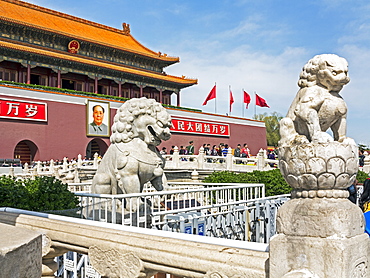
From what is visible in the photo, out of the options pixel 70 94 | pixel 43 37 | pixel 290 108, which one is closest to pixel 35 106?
pixel 70 94

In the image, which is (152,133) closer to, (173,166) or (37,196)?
(37,196)

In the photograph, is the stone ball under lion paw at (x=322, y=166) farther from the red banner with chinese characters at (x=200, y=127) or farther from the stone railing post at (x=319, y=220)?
the red banner with chinese characters at (x=200, y=127)

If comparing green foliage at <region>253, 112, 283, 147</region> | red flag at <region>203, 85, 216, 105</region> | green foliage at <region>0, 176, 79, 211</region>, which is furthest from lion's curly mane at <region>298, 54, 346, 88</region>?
green foliage at <region>253, 112, 283, 147</region>

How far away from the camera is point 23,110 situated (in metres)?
17.9

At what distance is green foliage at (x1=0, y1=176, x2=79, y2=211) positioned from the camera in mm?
4137

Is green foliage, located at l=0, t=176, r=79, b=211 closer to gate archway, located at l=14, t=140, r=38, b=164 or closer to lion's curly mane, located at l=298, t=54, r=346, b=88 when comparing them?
lion's curly mane, located at l=298, t=54, r=346, b=88

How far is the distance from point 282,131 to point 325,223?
1.77 meters

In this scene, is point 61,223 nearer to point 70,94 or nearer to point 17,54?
point 70,94

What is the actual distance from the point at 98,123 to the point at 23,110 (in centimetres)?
406

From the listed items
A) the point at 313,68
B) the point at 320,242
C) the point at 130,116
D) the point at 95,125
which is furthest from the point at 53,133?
the point at 320,242

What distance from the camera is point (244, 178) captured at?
1023cm

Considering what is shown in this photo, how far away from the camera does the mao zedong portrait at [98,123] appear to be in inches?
806

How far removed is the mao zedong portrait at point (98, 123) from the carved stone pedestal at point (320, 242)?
64.7ft

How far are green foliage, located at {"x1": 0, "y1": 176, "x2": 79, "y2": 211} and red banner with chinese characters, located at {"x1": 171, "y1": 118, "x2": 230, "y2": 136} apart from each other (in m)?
19.0
